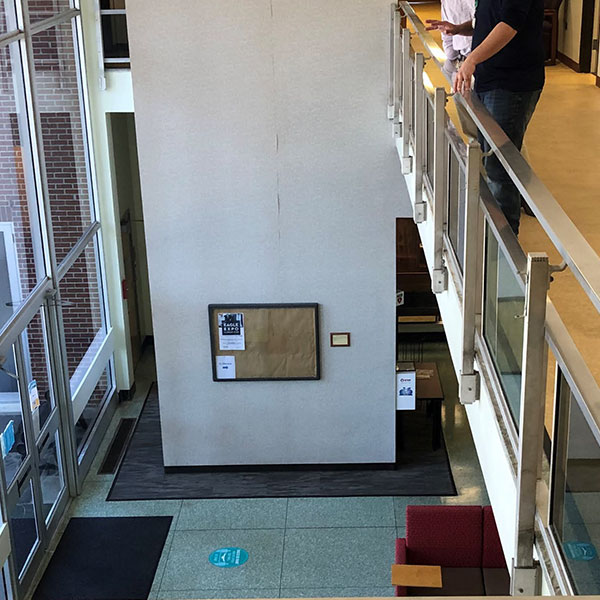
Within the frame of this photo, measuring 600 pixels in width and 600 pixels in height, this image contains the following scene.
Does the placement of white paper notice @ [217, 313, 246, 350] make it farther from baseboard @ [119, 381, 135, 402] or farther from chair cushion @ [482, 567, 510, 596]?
chair cushion @ [482, 567, 510, 596]

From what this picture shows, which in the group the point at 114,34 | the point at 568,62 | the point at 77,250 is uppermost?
the point at 114,34

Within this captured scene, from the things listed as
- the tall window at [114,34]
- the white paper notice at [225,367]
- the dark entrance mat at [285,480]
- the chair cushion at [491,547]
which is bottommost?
the dark entrance mat at [285,480]

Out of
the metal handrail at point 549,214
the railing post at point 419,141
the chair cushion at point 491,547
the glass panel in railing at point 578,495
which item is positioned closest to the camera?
the metal handrail at point 549,214

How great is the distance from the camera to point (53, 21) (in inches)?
353

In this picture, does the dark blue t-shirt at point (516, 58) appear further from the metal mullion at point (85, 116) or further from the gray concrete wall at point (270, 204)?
the metal mullion at point (85, 116)

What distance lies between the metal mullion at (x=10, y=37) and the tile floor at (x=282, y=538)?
A: 452cm

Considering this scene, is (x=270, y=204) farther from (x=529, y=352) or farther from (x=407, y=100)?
(x=529, y=352)

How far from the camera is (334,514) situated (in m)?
9.05

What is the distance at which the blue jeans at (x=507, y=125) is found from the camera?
13.1 ft

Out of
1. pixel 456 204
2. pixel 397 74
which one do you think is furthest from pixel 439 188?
pixel 397 74

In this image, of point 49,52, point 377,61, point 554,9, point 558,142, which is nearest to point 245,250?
point 377,61

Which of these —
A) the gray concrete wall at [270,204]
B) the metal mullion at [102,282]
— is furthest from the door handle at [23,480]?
the metal mullion at [102,282]

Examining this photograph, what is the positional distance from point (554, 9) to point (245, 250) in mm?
4937

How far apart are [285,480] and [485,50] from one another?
21.9 feet
